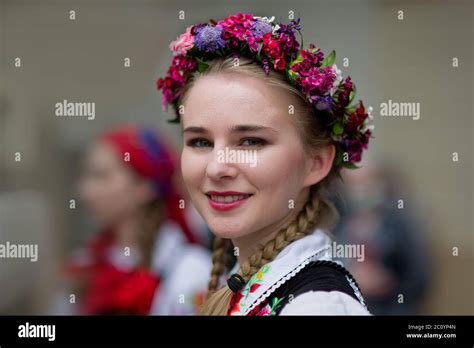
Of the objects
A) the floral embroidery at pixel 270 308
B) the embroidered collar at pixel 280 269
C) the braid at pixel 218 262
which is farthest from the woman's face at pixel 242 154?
the braid at pixel 218 262

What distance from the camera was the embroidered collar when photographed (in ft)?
6.40

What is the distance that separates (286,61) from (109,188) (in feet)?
5.69

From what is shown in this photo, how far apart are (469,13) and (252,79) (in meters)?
1.76

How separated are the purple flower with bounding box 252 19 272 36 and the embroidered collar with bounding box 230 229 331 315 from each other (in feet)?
2.05

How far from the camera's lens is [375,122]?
365 cm

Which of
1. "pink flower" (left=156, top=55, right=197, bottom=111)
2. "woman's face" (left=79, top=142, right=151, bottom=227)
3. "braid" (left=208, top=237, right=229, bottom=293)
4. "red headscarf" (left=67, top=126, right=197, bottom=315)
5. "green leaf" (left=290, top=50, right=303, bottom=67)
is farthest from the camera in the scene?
"woman's face" (left=79, top=142, right=151, bottom=227)

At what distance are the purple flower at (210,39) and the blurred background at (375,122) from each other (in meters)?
1.24

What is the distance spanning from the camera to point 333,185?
2.22 meters

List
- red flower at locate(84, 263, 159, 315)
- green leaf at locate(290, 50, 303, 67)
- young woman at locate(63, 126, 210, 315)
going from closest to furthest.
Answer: green leaf at locate(290, 50, 303, 67)
red flower at locate(84, 263, 159, 315)
young woman at locate(63, 126, 210, 315)

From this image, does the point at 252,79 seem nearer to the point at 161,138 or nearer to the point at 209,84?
the point at 209,84

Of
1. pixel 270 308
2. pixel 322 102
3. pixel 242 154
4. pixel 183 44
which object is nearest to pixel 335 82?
pixel 322 102

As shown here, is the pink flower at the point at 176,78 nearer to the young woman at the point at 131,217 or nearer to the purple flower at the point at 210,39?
the purple flower at the point at 210,39

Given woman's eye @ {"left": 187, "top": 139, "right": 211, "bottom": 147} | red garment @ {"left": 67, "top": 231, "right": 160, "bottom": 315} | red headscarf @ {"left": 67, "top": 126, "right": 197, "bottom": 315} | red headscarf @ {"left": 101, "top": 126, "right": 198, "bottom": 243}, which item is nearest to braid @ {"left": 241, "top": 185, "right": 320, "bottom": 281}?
woman's eye @ {"left": 187, "top": 139, "right": 211, "bottom": 147}

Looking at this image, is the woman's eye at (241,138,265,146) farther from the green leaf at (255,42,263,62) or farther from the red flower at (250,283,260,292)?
the red flower at (250,283,260,292)
